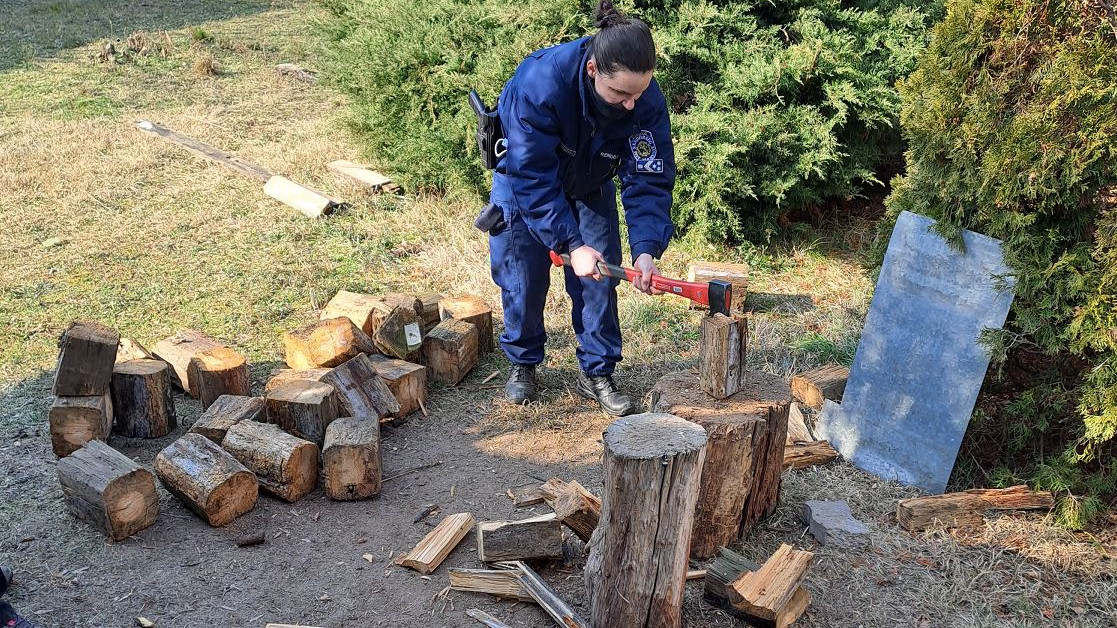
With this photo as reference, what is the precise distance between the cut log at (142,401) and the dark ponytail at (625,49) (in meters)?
2.45

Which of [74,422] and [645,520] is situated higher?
[645,520]

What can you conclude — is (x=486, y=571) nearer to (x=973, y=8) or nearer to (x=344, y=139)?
(x=973, y=8)

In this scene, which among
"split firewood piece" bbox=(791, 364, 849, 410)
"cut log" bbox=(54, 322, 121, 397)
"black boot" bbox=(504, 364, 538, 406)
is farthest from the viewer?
"black boot" bbox=(504, 364, 538, 406)

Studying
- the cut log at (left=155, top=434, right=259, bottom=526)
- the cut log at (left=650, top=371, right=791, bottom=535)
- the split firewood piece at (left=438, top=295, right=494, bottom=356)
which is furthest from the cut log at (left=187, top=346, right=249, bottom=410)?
the cut log at (left=650, top=371, right=791, bottom=535)

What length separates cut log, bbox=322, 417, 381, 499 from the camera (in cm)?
373

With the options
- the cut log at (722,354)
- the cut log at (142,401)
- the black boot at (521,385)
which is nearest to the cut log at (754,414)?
the cut log at (722,354)

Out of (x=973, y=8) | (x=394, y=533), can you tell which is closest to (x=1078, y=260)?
(x=973, y=8)

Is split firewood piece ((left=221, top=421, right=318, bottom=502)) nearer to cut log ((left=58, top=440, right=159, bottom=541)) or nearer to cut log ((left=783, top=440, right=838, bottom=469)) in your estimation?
cut log ((left=58, top=440, right=159, bottom=541))

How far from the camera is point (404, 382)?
176 inches

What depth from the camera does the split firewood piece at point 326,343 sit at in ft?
15.0

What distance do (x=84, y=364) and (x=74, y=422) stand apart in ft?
0.83

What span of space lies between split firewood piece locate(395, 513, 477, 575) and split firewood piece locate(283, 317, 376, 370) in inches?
53.0

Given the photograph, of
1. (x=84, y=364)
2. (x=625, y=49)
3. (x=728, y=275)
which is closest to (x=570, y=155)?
(x=625, y=49)

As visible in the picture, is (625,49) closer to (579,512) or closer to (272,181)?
(579,512)
